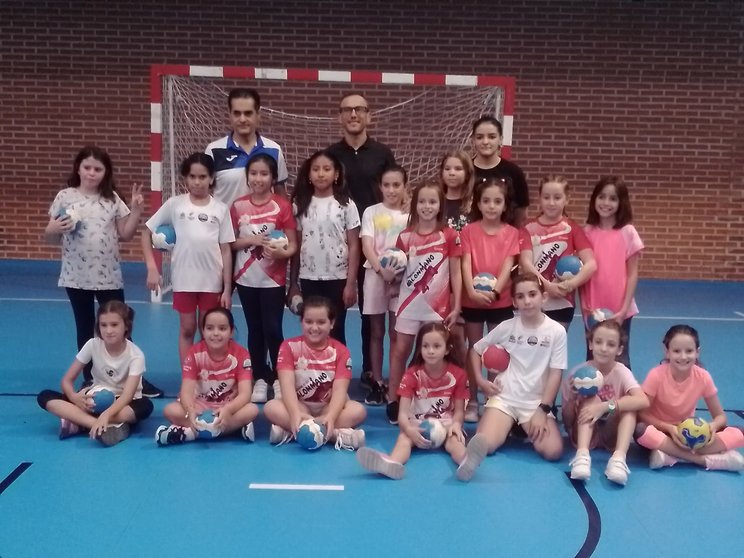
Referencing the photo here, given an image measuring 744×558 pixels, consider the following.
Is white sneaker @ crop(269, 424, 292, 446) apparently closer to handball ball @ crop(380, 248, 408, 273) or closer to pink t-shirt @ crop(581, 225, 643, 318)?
handball ball @ crop(380, 248, 408, 273)

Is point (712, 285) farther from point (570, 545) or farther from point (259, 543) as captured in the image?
point (259, 543)

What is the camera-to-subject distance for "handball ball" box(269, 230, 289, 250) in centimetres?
440

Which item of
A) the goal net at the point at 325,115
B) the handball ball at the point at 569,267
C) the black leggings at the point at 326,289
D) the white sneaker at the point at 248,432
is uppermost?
the goal net at the point at 325,115

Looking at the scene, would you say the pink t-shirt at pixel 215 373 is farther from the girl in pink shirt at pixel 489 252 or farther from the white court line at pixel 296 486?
the girl in pink shirt at pixel 489 252

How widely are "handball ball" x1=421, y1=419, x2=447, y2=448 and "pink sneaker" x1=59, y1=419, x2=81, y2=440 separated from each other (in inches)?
78.6

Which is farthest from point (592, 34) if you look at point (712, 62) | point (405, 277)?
point (405, 277)

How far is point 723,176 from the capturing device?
968 cm

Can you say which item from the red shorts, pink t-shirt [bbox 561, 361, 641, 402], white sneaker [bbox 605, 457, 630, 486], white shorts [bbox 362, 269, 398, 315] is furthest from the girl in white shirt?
white sneaker [bbox 605, 457, 630, 486]

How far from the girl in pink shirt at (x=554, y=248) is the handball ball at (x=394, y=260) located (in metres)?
0.73

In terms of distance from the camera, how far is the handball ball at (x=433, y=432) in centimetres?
388

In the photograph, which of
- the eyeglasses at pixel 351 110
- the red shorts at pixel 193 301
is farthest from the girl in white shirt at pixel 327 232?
the red shorts at pixel 193 301

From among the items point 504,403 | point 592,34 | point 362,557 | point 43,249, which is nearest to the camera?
point 362,557

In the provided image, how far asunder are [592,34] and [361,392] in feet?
21.5

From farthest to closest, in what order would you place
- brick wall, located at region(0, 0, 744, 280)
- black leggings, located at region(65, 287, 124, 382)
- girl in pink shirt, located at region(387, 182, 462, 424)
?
1. brick wall, located at region(0, 0, 744, 280)
2. black leggings, located at region(65, 287, 124, 382)
3. girl in pink shirt, located at region(387, 182, 462, 424)
